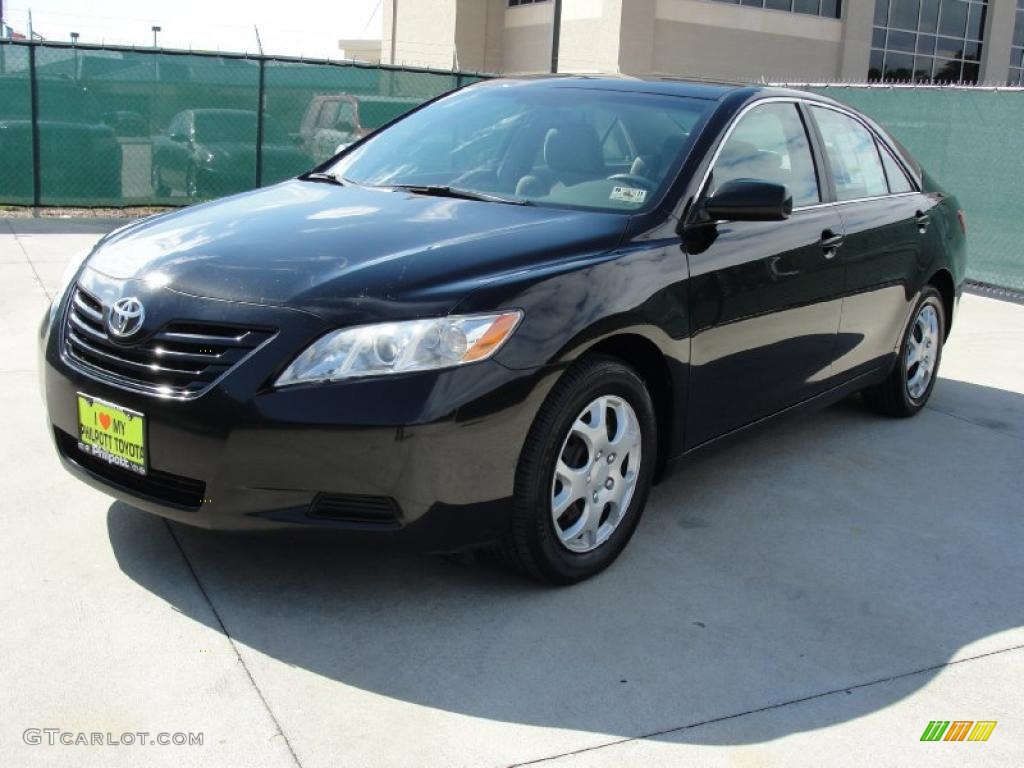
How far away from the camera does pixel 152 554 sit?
3855 millimetres

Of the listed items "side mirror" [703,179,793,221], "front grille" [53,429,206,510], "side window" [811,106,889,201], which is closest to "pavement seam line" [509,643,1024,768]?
"front grille" [53,429,206,510]

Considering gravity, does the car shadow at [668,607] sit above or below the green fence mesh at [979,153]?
below

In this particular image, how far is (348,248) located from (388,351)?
537mm

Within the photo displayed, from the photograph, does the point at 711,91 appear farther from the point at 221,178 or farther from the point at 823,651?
the point at 221,178

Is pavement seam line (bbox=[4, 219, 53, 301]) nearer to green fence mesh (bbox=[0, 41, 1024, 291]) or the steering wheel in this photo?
green fence mesh (bbox=[0, 41, 1024, 291])

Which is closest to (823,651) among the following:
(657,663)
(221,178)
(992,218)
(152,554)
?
(657,663)

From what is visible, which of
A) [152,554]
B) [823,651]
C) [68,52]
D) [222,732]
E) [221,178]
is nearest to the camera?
[222,732]

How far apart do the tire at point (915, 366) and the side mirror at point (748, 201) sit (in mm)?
2120

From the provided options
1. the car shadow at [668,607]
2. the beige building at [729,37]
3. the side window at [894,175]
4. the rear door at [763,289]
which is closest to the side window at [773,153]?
the rear door at [763,289]

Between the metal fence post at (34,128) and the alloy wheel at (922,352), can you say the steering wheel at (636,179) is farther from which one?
the metal fence post at (34,128)

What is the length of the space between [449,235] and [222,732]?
65.8 inches

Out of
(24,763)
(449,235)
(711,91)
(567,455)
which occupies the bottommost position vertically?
(24,763)

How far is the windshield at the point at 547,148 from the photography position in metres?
4.27

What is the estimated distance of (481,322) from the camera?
10.9ft
